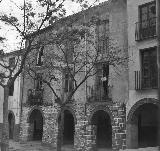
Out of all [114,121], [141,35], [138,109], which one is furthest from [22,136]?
[141,35]

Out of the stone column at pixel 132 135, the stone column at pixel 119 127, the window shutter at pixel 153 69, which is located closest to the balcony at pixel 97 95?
the stone column at pixel 119 127

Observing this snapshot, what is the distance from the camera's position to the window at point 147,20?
20.1 metres

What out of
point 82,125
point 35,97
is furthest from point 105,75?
point 35,97

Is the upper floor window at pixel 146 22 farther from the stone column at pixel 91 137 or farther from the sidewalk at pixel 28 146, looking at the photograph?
the sidewalk at pixel 28 146

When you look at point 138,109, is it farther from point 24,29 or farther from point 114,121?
point 24,29

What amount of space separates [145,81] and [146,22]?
3.87 metres

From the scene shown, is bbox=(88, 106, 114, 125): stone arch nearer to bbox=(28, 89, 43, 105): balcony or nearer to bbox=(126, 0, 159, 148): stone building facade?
bbox=(126, 0, 159, 148): stone building facade

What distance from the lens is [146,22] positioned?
20719 mm

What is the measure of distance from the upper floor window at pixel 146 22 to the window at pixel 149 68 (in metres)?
1.01

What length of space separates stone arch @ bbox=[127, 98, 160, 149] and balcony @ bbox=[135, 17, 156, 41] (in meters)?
4.01

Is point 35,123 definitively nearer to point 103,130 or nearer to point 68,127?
point 68,127

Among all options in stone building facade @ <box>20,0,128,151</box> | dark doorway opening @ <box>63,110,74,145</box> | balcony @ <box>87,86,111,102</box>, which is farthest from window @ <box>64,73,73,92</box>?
dark doorway opening @ <box>63,110,74,145</box>

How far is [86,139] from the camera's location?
2364cm

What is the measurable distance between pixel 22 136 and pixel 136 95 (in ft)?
46.3
